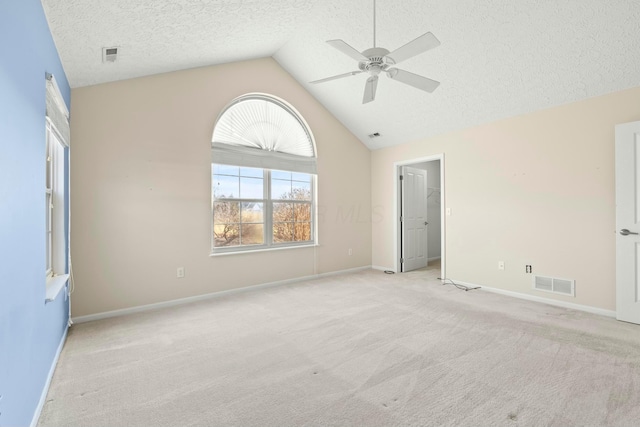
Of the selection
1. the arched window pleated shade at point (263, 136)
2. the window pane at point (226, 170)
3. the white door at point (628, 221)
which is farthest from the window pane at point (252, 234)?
the white door at point (628, 221)

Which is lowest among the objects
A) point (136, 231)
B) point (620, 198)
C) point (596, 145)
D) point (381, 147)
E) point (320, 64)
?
point (136, 231)

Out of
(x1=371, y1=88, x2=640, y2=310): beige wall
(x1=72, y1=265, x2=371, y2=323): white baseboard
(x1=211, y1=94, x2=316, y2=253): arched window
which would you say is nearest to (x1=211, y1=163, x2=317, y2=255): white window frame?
(x1=211, y1=94, x2=316, y2=253): arched window

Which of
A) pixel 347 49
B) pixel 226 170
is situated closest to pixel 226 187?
pixel 226 170

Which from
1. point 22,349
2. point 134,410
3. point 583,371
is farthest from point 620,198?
point 22,349

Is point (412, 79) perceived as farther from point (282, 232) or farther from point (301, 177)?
point (282, 232)

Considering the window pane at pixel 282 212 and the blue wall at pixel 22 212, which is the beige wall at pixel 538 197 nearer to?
the window pane at pixel 282 212

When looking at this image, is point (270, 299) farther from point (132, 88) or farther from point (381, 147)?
point (381, 147)

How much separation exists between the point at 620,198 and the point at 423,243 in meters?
3.32

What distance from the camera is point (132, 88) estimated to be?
11.3 ft

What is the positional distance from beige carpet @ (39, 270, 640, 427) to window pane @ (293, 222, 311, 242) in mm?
1651

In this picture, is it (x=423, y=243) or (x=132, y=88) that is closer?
(x=132, y=88)

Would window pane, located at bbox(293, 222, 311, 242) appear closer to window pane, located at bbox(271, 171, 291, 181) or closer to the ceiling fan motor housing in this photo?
window pane, located at bbox(271, 171, 291, 181)

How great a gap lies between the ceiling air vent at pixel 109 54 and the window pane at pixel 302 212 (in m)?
3.04

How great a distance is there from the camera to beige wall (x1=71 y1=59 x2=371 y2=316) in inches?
126
